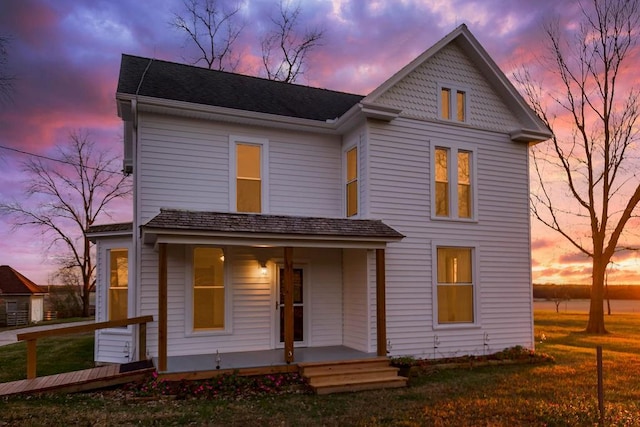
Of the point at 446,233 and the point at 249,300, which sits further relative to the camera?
the point at 446,233

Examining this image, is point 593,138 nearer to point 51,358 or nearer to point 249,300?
point 249,300

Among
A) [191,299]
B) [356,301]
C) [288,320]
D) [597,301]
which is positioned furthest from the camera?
[597,301]

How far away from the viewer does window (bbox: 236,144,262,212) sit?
1124 cm

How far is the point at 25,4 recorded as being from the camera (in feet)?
37.3

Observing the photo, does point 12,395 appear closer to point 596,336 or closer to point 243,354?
point 243,354

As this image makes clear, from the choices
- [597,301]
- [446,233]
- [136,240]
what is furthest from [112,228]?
[597,301]

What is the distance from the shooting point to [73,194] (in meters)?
30.1

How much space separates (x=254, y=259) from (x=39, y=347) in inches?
310

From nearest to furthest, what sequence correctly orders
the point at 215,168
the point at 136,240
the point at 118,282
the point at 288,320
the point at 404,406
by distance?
the point at 404,406 < the point at 288,320 < the point at 136,240 < the point at 215,168 < the point at 118,282

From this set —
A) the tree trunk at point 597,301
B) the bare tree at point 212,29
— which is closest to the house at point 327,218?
the tree trunk at point 597,301

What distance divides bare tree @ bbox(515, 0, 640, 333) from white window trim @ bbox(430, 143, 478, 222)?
11.1 meters

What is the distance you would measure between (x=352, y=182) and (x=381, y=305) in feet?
10.2

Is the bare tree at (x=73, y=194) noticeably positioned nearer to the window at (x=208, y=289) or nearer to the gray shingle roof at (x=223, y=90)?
the gray shingle roof at (x=223, y=90)

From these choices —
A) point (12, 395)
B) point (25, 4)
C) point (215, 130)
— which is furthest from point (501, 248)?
point (25, 4)
